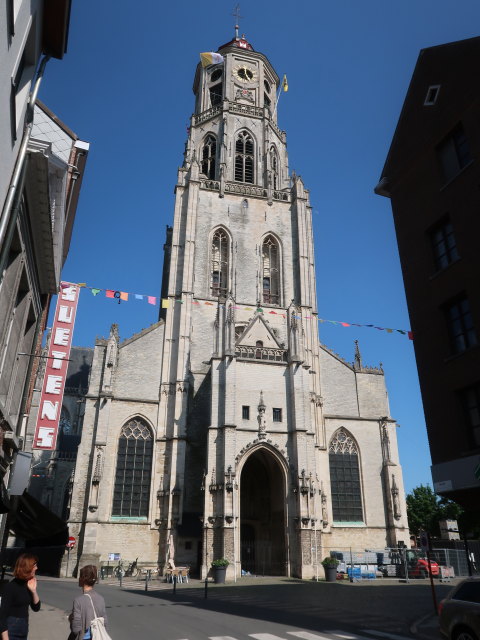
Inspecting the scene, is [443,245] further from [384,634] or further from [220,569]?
[220,569]

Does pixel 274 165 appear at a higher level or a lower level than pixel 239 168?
higher

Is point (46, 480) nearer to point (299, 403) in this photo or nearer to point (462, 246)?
point (299, 403)

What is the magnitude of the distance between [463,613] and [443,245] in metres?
10.4

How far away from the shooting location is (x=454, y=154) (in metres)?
14.9

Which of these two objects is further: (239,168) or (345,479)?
(239,168)

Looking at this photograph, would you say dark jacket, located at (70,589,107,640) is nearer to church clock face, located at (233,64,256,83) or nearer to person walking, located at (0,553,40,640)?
person walking, located at (0,553,40,640)

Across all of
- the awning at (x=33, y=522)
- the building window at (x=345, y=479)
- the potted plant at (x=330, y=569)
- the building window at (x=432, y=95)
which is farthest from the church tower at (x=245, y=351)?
the building window at (x=432, y=95)

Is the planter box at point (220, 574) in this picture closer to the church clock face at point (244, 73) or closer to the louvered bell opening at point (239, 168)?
the louvered bell opening at point (239, 168)

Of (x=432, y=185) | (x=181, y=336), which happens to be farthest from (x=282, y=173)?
(x=432, y=185)

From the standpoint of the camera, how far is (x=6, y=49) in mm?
5953

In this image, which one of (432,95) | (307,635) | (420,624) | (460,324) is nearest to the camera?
(307,635)

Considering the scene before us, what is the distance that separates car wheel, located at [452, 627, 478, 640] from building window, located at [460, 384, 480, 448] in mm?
5725

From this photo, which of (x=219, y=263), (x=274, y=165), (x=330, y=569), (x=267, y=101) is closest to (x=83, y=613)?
(x=330, y=569)

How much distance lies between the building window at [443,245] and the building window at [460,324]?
127 cm
